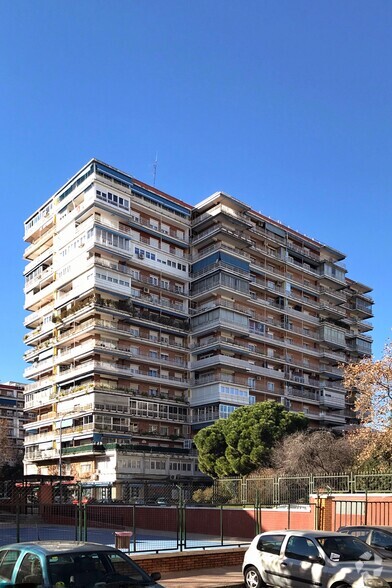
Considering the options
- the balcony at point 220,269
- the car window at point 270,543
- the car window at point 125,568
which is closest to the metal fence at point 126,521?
the car window at point 270,543

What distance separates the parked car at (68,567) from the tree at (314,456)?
35.0m

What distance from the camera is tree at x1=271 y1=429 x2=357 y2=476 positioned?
4403 cm

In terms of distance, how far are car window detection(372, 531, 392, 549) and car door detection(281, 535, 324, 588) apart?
8.28 feet

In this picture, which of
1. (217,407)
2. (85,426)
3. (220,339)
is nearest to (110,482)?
(85,426)

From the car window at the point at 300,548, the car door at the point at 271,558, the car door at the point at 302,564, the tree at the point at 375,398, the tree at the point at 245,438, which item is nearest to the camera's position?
the car door at the point at 302,564

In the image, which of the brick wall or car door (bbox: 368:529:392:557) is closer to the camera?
car door (bbox: 368:529:392:557)

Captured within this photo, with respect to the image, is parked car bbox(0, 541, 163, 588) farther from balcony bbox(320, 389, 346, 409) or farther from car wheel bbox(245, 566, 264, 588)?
balcony bbox(320, 389, 346, 409)

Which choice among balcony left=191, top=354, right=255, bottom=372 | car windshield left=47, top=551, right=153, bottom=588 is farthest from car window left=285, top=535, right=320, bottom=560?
balcony left=191, top=354, right=255, bottom=372

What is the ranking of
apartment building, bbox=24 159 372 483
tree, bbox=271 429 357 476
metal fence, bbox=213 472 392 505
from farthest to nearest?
apartment building, bbox=24 159 372 483 < tree, bbox=271 429 357 476 < metal fence, bbox=213 472 392 505

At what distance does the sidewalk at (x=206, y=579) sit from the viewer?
48.0ft

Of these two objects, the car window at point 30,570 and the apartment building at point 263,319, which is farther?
the apartment building at point 263,319

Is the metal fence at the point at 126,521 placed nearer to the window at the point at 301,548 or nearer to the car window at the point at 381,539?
the window at the point at 301,548

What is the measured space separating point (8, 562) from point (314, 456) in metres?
38.8

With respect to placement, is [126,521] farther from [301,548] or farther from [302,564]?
[302,564]
